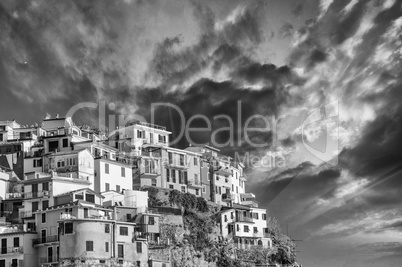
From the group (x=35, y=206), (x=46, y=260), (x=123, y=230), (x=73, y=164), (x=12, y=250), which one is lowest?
(x=46, y=260)

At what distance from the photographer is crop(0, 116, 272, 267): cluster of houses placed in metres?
79.8

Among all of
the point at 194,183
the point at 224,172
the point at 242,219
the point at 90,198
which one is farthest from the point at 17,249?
the point at 224,172

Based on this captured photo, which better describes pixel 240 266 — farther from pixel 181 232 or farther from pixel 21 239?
pixel 21 239

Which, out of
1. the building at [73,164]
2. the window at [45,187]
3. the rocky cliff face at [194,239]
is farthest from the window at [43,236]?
the rocky cliff face at [194,239]

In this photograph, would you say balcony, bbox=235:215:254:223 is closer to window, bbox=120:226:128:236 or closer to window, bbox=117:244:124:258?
window, bbox=120:226:128:236

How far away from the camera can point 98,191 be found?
94375 mm

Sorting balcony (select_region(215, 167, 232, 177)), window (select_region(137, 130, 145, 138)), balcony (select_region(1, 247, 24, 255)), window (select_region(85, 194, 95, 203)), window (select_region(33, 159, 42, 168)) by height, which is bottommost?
balcony (select_region(1, 247, 24, 255))

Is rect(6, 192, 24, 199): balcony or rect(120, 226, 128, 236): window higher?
rect(6, 192, 24, 199): balcony

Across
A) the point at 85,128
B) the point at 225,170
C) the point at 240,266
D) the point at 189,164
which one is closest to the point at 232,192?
the point at 225,170

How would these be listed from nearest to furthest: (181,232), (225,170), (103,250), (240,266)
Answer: (103,250), (181,232), (240,266), (225,170)

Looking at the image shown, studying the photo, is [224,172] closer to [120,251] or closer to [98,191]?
[98,191]

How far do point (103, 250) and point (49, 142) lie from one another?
2787cm

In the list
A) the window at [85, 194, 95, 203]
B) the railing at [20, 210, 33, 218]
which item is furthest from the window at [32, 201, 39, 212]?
the window at [85, 194, 95, 203]

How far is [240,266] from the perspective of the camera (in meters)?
103
